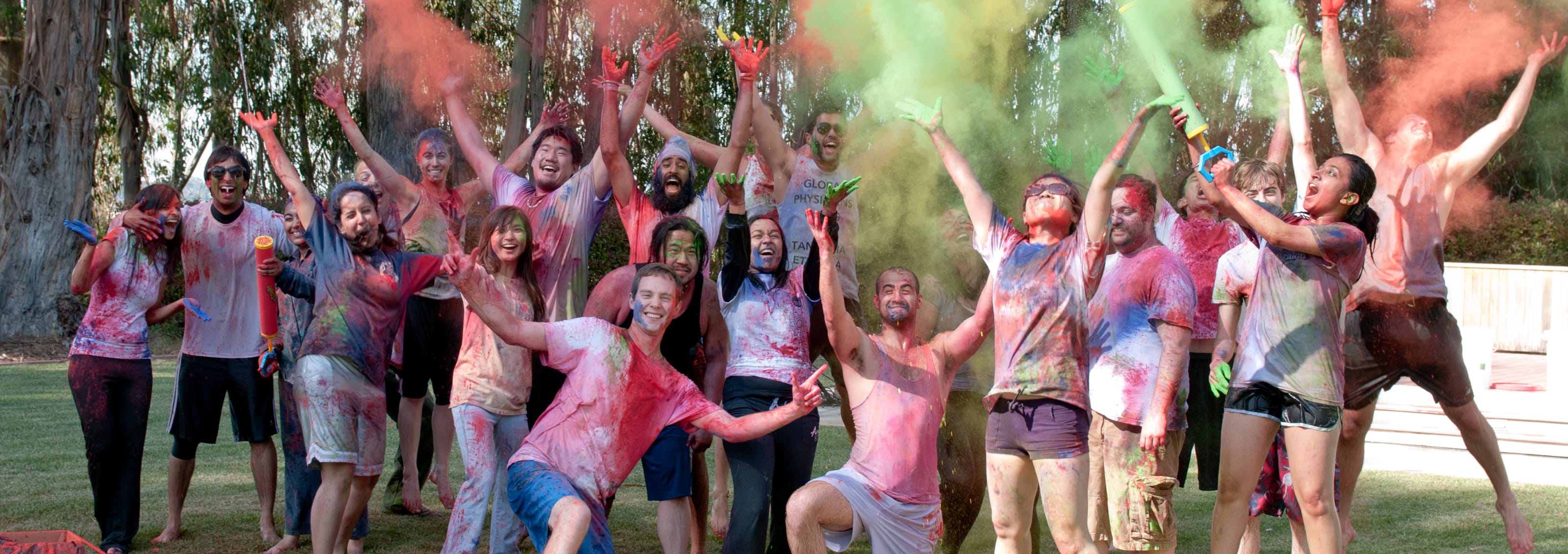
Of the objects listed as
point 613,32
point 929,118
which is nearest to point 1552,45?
point 929,118

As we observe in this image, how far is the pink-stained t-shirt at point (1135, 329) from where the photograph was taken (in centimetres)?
447

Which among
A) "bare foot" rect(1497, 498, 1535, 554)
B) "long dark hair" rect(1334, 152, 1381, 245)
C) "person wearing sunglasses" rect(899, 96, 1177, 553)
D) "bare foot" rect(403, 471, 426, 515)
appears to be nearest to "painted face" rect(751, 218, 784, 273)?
"person wearing sunglasses" rect(899, 96, 1177, 553)

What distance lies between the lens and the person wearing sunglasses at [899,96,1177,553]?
4.16 metres

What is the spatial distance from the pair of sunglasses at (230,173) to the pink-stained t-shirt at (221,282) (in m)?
0.19

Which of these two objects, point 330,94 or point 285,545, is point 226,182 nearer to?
point 330,94

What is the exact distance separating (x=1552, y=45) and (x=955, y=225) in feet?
9.22

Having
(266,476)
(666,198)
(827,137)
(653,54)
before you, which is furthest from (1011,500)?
(266,476)

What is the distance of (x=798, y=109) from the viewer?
8.58 m

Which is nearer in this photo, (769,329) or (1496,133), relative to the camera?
(769,329)

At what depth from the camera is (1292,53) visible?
4934 millimetres

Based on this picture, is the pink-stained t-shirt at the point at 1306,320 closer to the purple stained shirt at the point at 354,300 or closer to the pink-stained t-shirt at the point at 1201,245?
the pink-stained t-shirt at the point at 1201,245

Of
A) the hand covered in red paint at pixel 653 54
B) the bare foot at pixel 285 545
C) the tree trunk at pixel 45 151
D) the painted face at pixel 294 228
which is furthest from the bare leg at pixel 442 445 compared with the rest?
the tree trunk at pixel 45 151

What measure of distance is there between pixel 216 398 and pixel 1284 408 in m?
4.85

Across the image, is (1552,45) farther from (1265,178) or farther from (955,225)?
(955,225)
